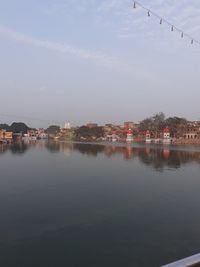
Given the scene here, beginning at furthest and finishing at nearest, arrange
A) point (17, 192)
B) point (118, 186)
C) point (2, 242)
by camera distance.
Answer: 1. point (118, 186)
2. point (17, 192)
3. point (2, 242)

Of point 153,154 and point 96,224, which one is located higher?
point 153,154

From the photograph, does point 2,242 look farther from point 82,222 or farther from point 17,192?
point 17,192

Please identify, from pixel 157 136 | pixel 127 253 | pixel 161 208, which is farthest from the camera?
pixel 157 136

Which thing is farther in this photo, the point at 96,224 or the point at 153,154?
the point at 153,154

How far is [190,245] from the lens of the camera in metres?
9.22

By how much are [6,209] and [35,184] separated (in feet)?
21.9

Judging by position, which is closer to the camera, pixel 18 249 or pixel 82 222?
pixel 18 249

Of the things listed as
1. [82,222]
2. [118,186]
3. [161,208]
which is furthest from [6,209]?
[118,186]

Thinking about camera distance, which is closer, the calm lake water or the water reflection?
the calm lake water

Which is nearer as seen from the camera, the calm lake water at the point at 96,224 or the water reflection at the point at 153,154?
the calm lake water at the point at 96,224

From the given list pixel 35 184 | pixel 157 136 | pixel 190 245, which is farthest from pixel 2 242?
pixel 157 136

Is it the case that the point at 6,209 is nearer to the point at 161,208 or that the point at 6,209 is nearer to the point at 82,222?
the point at 82,222

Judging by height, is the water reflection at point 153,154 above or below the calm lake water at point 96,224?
above

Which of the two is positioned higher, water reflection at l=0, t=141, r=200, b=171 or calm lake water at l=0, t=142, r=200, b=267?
water reflection at l=0, t=141, r=200, b=171
